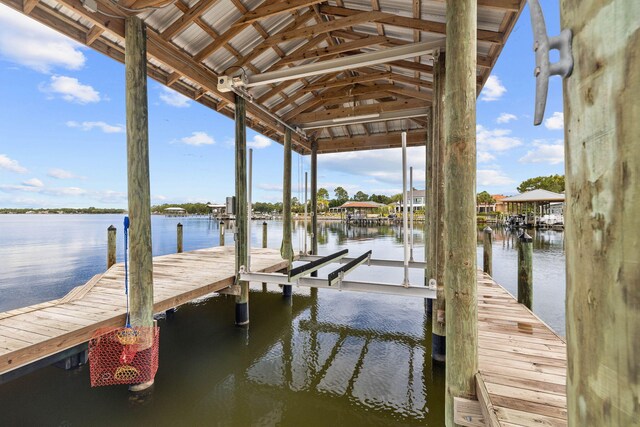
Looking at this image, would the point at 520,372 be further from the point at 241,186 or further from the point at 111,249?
the point at 111,249

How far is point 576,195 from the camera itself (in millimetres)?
649

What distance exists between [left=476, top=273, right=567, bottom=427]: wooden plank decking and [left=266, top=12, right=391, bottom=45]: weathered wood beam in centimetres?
424

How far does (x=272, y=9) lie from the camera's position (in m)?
3.87

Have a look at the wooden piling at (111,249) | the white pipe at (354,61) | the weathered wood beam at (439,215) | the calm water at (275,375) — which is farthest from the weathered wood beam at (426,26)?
the wooden piling at (111,249)

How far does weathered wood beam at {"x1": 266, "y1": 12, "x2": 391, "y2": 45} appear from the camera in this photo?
13.0 ft

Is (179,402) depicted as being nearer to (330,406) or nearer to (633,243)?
(330,406)

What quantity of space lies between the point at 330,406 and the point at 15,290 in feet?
33.7

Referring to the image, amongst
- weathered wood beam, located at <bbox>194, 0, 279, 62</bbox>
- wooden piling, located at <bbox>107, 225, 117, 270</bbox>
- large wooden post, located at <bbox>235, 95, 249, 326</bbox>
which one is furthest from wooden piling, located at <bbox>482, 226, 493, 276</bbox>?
wooden piling, located at <bbox>107, 225, 117, 270</bbox>

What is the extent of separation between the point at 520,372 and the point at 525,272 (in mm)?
2788

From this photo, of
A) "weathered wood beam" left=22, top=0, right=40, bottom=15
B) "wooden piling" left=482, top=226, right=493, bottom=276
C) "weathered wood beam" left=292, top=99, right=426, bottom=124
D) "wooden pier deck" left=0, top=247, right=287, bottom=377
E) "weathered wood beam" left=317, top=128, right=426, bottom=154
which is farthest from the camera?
"weathered wood beam" left=317, top=128, right=426, bottom=154

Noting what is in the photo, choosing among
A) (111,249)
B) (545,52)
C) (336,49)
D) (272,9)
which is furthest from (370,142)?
(545,52)

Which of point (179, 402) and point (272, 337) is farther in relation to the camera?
point (272, 337)

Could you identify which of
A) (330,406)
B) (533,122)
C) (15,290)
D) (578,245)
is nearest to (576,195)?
(578,245)

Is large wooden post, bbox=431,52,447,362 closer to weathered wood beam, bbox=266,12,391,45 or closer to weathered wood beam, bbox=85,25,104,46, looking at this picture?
weathered wood beam, bbox=266,12,391,45
